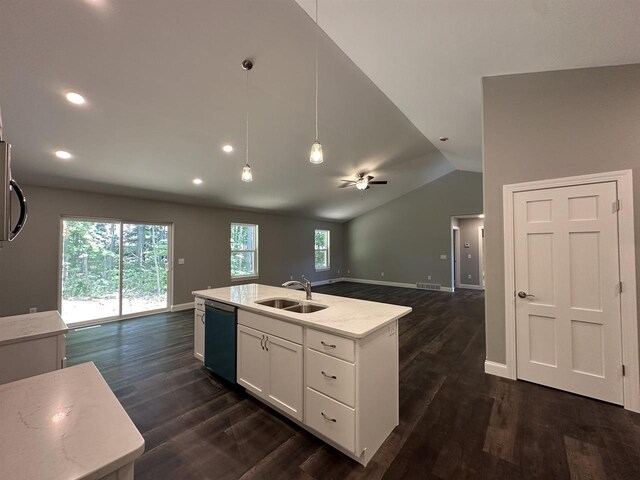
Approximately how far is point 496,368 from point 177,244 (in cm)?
602

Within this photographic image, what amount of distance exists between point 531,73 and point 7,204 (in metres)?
4.16

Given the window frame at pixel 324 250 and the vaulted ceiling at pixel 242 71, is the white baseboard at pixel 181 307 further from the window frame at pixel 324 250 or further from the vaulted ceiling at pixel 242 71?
the window frame at pixel 324 250

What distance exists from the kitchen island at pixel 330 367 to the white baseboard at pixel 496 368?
5.04ft

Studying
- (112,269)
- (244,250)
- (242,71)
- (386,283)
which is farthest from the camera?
(386,283)

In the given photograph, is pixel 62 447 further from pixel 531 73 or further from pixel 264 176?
pixel 264 176

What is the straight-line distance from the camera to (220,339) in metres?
2.72

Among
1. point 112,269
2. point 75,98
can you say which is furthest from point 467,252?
point 75,98

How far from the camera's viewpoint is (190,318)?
518 cm

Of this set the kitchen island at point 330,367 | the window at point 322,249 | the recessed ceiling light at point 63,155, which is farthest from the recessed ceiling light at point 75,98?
the window at point 322,249

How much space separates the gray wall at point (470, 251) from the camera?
334 inches

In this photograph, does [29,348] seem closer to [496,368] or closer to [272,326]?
[272,326]

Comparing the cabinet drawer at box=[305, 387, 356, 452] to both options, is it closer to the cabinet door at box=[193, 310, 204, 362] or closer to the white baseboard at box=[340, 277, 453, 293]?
the cabinet door at box=[193, 310, 204, 362]

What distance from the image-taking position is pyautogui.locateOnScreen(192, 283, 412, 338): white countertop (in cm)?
177

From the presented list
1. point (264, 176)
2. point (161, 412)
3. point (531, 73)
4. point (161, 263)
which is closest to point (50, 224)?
point (161, 263)
